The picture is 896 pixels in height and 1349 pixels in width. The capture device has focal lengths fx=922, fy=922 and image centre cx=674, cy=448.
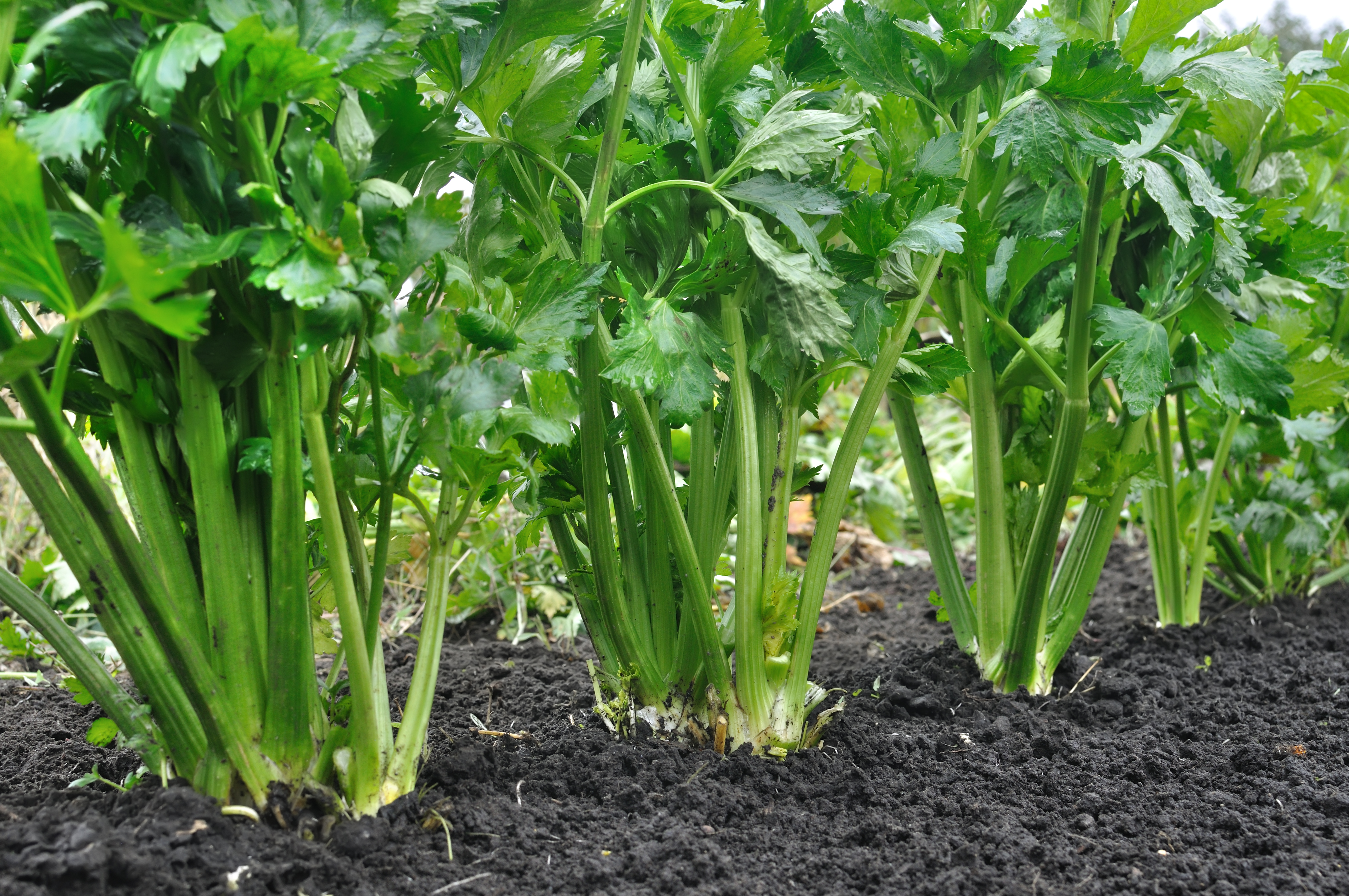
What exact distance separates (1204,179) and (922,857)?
1.13 meters

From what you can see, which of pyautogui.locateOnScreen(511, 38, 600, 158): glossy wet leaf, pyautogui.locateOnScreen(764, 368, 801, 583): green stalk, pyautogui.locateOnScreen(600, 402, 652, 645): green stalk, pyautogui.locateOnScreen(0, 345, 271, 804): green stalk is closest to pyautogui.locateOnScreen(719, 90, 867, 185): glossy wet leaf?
pyautogui.locateOnScreen(511, 38, 600, 158): glossy wet leaf

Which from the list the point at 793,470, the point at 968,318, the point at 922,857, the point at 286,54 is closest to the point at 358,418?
the point at 286,54

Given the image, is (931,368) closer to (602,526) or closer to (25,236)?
(602,526)

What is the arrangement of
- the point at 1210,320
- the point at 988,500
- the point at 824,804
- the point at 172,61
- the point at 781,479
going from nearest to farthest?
the point at 172,61 < the point at 824,804 < the point at 781,479 < the point at 1210,320 < the point at 988,500

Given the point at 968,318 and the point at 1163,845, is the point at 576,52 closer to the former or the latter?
the point at 968,318

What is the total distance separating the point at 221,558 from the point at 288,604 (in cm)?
10

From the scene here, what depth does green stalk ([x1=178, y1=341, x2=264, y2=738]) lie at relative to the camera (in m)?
1.11

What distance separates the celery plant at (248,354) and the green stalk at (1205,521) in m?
1.81

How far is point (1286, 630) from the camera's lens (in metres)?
2.35

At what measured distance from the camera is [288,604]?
115cm

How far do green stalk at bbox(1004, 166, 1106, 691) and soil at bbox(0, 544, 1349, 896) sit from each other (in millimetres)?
102

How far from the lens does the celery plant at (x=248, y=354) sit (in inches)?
36.7

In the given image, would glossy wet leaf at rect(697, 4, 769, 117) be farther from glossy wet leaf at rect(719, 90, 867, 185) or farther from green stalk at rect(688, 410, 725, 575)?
green stalk at rect(688, 410, 725, 575)

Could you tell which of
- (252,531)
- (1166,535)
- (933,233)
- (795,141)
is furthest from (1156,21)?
(252,531)
